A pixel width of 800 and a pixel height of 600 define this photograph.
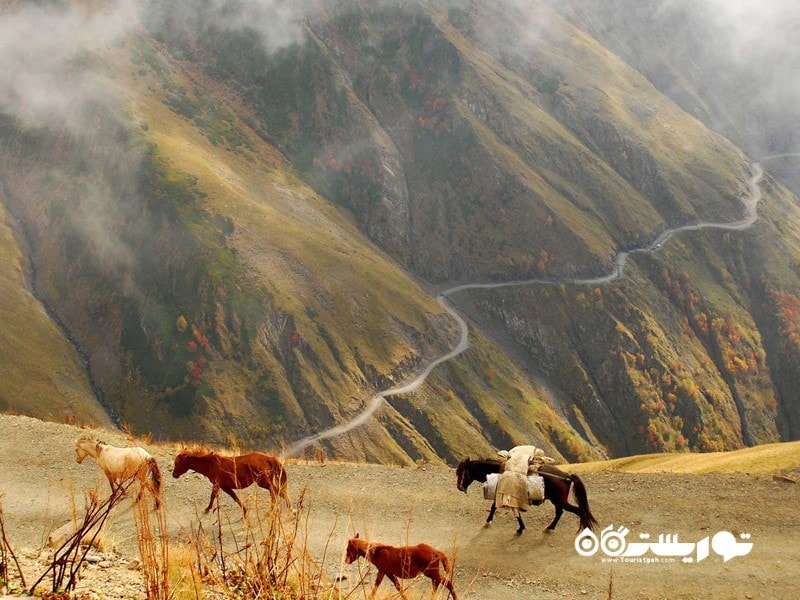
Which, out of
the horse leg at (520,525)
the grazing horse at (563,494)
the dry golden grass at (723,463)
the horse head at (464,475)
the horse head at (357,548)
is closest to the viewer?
the horse head at (357,548)

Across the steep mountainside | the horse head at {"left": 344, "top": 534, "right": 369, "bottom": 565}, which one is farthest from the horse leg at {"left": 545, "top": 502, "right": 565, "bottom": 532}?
the steep mountainside

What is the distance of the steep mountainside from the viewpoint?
102500 millimetres

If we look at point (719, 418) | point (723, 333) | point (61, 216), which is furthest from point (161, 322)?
point (723, 333)

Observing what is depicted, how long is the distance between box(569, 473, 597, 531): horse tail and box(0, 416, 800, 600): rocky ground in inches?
27.8

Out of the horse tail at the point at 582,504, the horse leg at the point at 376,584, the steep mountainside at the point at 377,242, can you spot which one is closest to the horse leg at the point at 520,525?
the horse tail at the point at 582,504

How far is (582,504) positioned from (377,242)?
486ft

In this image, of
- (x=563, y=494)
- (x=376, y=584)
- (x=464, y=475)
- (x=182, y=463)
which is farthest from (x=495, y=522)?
(x=376, y=584)

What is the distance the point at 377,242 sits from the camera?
162625 millimetres

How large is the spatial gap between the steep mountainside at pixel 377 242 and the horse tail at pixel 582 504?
7961 centimetres

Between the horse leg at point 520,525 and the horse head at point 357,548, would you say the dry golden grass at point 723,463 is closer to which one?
the horse leg at point 520,525

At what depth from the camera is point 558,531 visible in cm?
1759

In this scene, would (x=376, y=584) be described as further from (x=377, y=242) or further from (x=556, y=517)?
(x=377, y=242)

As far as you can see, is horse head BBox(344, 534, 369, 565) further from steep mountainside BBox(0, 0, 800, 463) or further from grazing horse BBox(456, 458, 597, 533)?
steep mountainside BBox(0, 0, 800, 463)

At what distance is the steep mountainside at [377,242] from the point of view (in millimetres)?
102500
